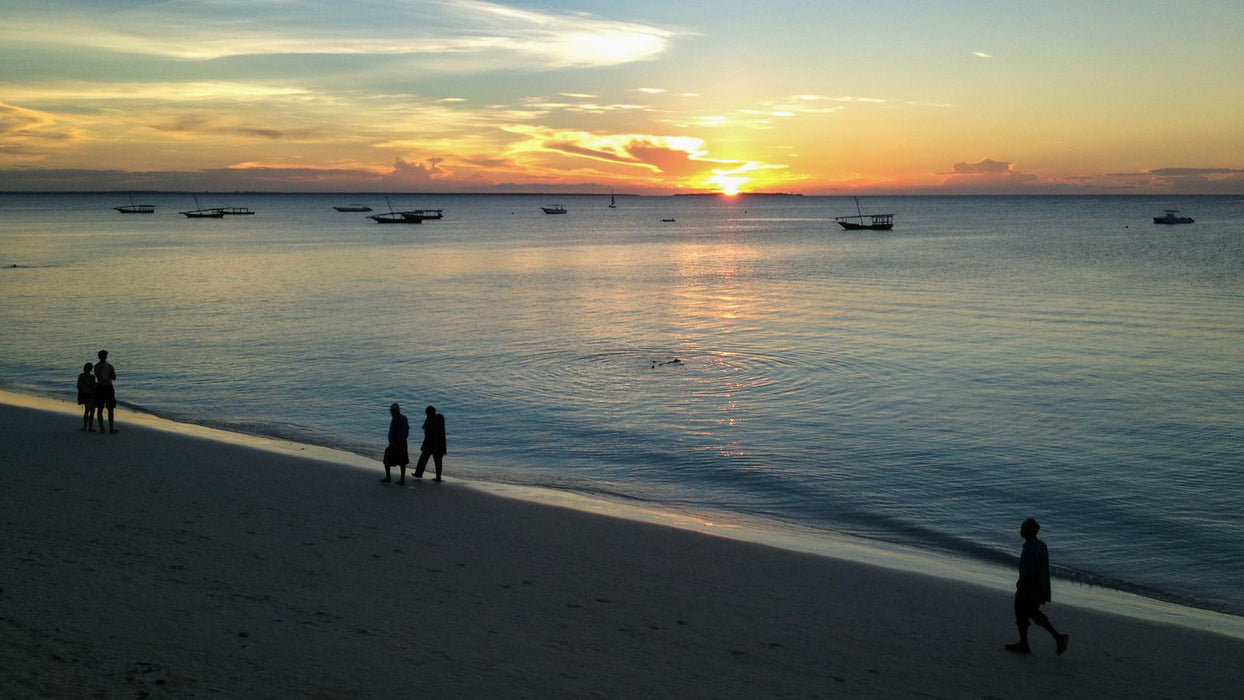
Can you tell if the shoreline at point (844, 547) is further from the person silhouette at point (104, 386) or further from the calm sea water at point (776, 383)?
the person silhouette at point (104, 386)

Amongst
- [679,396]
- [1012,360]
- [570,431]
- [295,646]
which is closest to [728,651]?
[295,646]

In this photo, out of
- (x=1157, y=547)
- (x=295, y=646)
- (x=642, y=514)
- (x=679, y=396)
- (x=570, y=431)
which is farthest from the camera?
(x=679, y=396)

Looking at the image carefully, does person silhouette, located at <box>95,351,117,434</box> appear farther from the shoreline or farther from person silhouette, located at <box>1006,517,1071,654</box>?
person silhouette, located at <box>1006,517,1071,654</box>

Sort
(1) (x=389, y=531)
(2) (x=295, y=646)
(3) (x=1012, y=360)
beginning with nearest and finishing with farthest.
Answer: (2) (x=295, y=646), (1) (x=389, y=531), (3) (x=1012, y=360)

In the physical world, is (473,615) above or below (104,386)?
below

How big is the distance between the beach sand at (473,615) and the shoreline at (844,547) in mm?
663

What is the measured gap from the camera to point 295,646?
10055mm

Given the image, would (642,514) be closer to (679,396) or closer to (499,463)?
(499,463)

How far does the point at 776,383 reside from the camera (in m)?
31.6

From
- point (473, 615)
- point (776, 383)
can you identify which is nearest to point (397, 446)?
point (473, 615)

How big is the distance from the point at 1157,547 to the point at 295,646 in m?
14.7

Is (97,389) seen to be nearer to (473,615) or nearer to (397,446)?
(397,446)

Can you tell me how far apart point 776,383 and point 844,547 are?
15770mm

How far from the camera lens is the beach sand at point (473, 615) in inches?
376
